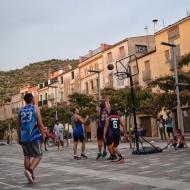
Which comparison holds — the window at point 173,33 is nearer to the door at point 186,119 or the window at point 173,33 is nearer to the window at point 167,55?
the window at point 167,55

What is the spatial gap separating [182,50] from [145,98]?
702 cm

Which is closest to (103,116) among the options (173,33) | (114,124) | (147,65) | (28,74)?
(114,124)

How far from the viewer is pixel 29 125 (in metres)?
8.66

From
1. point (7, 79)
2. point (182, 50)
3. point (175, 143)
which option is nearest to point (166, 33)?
point (182, 50)

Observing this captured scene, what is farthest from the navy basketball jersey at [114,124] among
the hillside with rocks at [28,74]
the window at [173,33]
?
the hillside with rocks at [28,74]

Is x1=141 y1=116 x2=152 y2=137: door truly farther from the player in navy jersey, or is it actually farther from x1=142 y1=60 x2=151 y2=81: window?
the player in navy jersey

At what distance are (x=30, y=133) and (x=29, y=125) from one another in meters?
0.17

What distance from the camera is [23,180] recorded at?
9.08 meters

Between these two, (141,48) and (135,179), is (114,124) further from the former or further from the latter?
(141,48)

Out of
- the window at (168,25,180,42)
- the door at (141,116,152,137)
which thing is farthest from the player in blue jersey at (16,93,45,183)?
the door at (141,116,152,137)

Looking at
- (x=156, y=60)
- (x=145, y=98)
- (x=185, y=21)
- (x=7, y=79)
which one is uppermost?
(x=7, y=79)

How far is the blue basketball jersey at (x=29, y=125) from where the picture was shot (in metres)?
8.61

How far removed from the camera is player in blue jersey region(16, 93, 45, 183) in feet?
28.0

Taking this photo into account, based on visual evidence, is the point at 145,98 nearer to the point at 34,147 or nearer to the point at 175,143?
the point at 175,143
